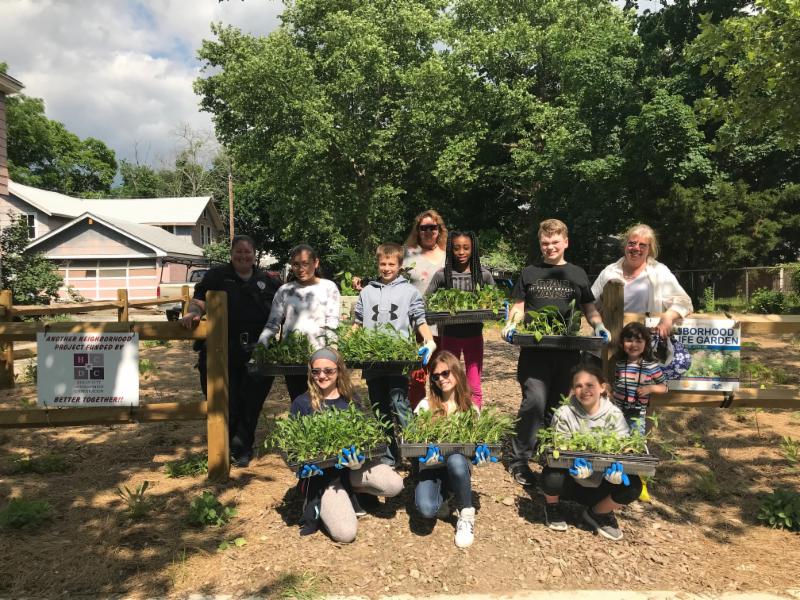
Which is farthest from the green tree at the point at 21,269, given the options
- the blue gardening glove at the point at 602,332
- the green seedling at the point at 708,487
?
the green seedling at the point at 708,487

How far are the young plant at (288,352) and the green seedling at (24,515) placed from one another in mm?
1743

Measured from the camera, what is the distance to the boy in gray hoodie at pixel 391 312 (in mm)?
4086

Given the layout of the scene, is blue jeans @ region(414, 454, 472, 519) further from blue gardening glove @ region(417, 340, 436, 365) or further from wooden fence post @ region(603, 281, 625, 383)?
wooden fence post @ region(603, 281, 625, 383)

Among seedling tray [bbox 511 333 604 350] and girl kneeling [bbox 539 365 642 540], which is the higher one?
seedling tray [bbox 511 333 604 350]

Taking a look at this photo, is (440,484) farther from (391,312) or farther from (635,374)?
(635,374)

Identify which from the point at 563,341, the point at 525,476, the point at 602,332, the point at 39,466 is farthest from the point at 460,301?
the point at 39,466

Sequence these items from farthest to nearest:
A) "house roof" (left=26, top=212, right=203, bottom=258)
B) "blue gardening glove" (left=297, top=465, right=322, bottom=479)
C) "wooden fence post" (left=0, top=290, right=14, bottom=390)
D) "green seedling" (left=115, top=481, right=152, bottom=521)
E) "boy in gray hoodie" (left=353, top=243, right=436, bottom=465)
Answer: "house roof" (left=26, top=212, right=203, bottom=258) < "wooden fence post" (left=0, top=290, right=14, bottom=390) < "boy in gray hoodie" (left=353, top=243, right=436, bottom=465) < "green seedling" (left=115, top=481, right=152, bottom=521) < "blue gardening glove" (left=297, top=465, right=322, bottom=479)

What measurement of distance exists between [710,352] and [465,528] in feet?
7.02

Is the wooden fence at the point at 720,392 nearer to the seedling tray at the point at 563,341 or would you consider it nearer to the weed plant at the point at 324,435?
the seedling tray at the point at 563,341

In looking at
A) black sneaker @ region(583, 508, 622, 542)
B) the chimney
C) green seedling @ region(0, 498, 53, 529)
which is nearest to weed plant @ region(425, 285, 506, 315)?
black sneaker @ region(583, 508, 622, 542)

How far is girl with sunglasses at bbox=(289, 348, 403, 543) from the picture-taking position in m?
3.49

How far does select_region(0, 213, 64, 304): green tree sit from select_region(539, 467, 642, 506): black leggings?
23.0 metres

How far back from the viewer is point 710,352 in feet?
13.1

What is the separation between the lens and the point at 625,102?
2230cm
